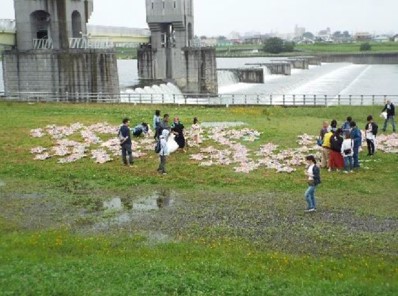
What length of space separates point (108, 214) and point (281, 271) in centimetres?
715

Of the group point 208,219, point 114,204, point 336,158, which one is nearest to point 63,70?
point 114,204

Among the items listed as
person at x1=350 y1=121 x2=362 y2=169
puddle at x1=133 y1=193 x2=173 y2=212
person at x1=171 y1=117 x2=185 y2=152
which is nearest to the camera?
puddle at x1=133 y1=193 x2=173 y2=212

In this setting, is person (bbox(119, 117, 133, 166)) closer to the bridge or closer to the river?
the bridge

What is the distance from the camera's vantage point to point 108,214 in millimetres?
18000

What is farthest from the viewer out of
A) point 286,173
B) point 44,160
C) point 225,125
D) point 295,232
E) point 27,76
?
point 27,76

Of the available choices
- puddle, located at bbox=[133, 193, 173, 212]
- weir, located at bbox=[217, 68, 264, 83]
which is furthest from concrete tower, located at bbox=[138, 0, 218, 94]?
puddle, located at bbox=[133, 193, 173, 212]

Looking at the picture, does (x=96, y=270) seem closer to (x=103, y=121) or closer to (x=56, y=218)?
(x=56, y=218)

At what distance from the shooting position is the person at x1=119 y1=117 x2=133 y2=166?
Answer: 23406 millimetres

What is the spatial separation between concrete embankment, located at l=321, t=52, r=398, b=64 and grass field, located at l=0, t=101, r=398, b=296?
12846 centimetres

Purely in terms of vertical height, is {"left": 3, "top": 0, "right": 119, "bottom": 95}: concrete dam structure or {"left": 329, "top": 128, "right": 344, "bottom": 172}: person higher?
{"left": 3, "top": 0, "right": 119, "bottom": 95}: concrete dam structure


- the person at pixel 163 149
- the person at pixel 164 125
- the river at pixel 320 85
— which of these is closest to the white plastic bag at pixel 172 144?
the person at pixel 164 125

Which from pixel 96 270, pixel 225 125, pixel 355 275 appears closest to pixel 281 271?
pixel 355 275

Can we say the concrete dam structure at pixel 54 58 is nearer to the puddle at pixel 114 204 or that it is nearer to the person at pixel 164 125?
the person at pixel 164 125

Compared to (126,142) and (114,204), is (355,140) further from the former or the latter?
(114,204)
